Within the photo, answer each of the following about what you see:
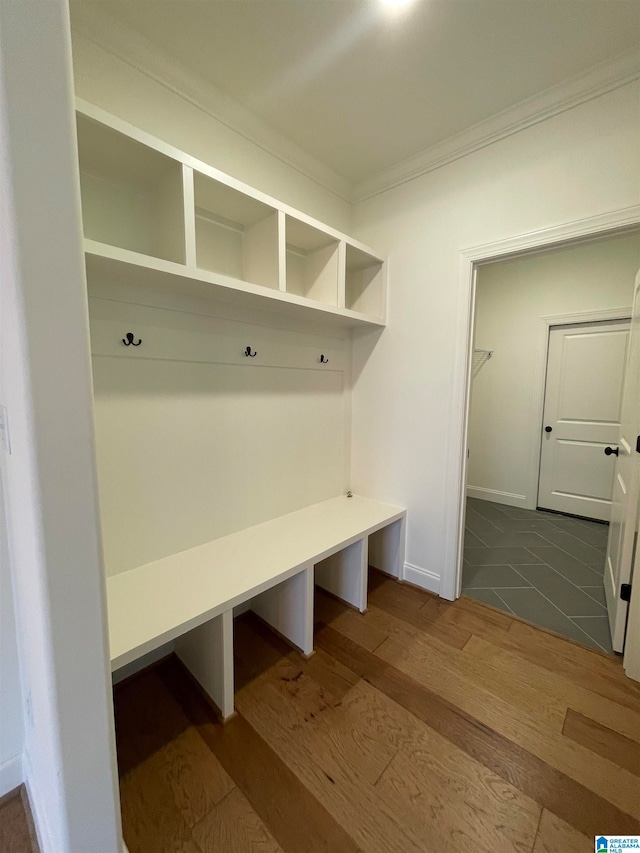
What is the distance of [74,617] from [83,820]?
514mm

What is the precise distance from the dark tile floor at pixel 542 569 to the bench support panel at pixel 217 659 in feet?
5.23

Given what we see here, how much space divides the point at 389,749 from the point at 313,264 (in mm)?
2359

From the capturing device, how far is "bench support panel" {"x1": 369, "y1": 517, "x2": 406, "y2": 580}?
236 centimetres

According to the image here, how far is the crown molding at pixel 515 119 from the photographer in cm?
149

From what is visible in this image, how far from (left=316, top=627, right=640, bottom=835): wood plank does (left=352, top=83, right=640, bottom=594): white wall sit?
0.79 m

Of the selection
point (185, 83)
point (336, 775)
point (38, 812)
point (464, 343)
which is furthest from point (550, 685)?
point (185, 83)

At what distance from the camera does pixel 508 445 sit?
4.08 m

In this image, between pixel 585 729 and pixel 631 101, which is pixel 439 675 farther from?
pixel 631 101

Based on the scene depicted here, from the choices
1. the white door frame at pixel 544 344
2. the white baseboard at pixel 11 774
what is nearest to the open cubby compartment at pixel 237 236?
the white baseboard at pixel 11 774

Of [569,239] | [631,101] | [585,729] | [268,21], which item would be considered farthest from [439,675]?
[268,21]

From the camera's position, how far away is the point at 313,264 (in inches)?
83.9

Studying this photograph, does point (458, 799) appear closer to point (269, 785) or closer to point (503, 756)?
point (503, 756)

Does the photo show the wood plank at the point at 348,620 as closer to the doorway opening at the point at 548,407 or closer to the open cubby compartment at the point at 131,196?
the doorway opening at the point at 548,407

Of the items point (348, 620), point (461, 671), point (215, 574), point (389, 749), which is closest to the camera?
point (389, 749)
